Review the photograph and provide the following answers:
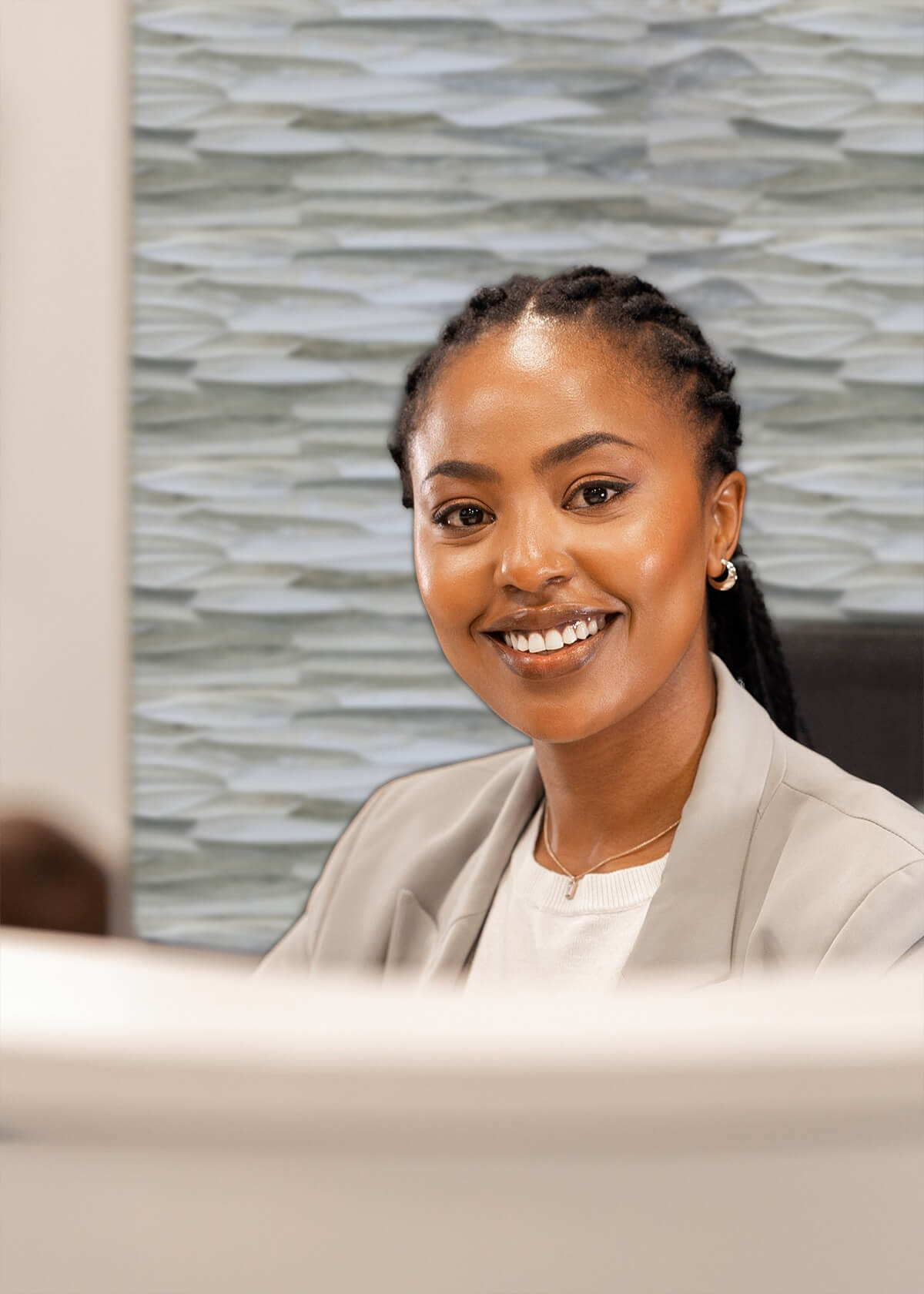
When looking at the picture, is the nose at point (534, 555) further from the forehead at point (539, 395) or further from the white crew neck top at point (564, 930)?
the white crew neck top at point (564, 930)

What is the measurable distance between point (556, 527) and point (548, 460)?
1.4 inches

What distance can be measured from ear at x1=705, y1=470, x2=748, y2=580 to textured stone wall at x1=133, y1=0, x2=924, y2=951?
1529 millimetres

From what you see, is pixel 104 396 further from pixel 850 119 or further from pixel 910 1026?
pixel 910 1026

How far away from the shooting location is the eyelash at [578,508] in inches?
26.9

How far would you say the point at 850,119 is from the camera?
2.28m

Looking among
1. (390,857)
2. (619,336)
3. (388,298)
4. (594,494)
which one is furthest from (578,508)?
(388,298)

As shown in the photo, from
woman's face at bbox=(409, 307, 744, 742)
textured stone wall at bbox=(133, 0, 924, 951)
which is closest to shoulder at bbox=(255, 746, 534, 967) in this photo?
woman's face at bbox=(409, 307, 744, 742)

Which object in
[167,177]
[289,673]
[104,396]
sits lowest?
[289,673]

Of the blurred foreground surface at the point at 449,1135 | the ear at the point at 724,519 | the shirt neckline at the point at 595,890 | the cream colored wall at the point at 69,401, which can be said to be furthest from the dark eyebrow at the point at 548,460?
the cream colored wall at the point at 69,401

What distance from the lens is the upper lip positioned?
68cm

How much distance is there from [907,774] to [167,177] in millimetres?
1649

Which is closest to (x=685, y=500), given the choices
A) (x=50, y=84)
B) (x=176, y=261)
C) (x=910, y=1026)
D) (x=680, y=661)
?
(x=680, y=661)

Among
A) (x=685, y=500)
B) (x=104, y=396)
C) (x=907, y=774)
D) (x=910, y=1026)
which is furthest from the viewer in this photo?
(x=104, y=396)

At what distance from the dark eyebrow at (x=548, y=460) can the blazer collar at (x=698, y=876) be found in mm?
178
